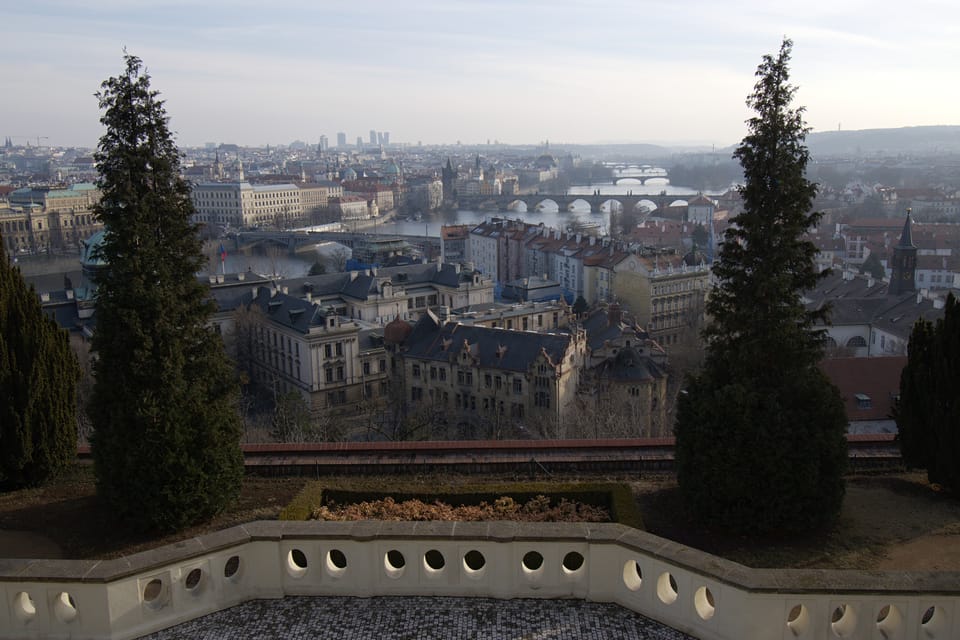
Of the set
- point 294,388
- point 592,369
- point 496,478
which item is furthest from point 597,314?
point 496,478

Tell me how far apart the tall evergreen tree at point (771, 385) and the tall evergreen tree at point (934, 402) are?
7.95 ft

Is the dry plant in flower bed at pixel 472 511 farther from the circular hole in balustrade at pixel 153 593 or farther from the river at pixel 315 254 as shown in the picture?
the river at pixel 315 254

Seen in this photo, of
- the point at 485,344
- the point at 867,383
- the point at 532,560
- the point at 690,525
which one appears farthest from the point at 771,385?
the point at 485,344

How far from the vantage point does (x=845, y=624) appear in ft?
31.0

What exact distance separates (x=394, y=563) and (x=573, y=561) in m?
2.39

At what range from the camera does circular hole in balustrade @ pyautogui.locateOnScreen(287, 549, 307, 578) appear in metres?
10.9

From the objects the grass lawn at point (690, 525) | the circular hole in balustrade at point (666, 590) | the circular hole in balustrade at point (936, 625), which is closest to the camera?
the circular hole in balustrade at point (936, 625)

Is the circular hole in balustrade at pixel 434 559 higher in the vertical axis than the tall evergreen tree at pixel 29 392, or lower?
lower

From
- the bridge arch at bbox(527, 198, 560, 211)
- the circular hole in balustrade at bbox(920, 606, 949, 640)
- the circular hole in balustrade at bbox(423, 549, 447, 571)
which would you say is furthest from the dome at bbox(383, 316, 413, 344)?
the bridge arch at bbox(527, 198, 560, 211)

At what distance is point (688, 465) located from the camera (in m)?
13.0

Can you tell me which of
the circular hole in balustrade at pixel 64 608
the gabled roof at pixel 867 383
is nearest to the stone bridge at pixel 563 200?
the gabled roof at pixel 867 383

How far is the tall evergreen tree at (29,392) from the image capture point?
1469cm

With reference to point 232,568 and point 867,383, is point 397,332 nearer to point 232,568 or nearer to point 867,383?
point 867,383

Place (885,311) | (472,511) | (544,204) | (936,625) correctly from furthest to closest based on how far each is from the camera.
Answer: (544,204), (885,311), (472,511), (936,625)
